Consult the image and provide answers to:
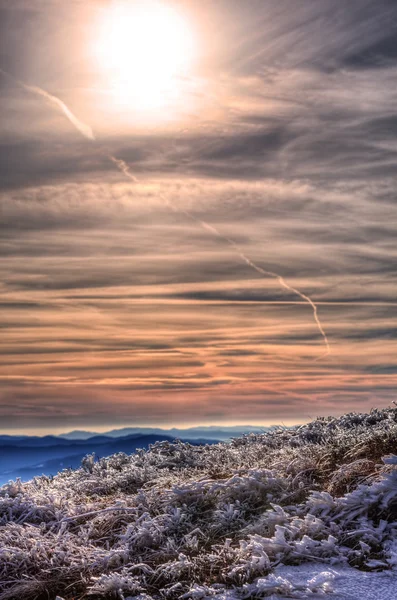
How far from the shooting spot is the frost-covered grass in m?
7.24

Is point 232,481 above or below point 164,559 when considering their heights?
above

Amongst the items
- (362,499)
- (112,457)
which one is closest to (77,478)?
(112,457)

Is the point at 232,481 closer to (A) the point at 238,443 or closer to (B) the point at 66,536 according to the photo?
(B) the point at 66,536

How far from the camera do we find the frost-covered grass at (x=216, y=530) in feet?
23.7

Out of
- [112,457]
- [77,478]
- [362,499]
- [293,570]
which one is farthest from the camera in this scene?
[112,457]

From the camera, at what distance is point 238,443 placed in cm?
1644

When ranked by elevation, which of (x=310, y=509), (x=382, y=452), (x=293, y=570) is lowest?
(x=293, y=570)

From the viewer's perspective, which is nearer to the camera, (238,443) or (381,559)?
(381,559)

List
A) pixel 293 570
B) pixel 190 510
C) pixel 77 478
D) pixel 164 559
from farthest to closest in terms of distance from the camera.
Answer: pixel 77 478, pixel 190 510, pixel 164 559, pixel 293 570

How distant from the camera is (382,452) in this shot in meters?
10.9

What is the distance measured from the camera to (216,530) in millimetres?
8867

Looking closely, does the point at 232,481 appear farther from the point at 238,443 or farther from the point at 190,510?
the point at 238,443

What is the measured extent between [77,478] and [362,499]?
24.9 feet

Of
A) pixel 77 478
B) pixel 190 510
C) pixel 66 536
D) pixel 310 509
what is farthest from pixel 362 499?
pixel 77 478
